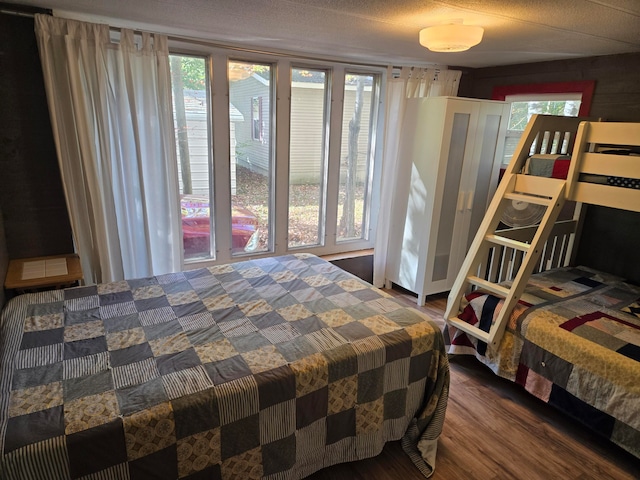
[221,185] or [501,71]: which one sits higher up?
[501,71]

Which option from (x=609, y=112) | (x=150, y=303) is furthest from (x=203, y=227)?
(x=609, y=112)

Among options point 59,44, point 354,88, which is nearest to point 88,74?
point 59,44

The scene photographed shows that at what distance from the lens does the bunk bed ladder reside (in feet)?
7.38

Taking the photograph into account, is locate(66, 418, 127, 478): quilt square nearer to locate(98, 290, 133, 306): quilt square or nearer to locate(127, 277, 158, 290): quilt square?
locate(98, 290, 133, 306): quilt square

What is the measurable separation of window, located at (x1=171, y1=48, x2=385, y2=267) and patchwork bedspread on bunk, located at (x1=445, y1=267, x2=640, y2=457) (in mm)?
1599

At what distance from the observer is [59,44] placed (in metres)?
2.27

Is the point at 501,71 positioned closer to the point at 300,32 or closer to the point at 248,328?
the point at 300,32

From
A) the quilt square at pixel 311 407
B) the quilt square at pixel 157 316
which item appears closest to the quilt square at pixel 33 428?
the quilt square at pixel 157 316

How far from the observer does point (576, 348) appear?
2078mm

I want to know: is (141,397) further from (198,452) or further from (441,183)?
(441,183)

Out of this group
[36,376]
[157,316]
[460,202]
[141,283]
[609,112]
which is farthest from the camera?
[460,202]

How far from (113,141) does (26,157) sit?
1.64 ft

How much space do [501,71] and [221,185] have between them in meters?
2.72

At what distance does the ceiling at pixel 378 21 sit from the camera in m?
1.75
